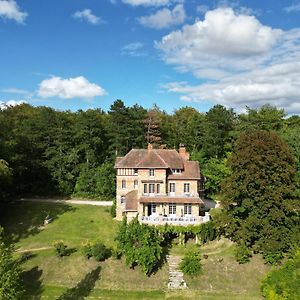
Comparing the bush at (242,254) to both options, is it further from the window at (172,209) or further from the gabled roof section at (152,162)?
the gabled roof section at (152,162)

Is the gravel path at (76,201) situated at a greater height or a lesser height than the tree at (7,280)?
greater

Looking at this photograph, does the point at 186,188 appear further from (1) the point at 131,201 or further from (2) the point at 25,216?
(2) the point at 25,216

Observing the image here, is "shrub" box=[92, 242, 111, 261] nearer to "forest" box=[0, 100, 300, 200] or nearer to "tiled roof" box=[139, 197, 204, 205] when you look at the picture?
"tiled roof" box=[139, 197, 204, 205]

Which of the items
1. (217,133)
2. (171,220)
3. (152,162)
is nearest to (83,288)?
(171,220)

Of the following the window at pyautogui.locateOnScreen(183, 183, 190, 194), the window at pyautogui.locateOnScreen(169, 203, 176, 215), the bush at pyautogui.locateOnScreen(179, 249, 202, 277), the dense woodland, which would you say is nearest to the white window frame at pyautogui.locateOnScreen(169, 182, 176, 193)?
the window at pyautogui.locateOnScreen(183, 183, 190, 194)

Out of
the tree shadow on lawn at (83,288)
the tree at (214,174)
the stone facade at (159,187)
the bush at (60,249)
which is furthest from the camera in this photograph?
the tree at (214,174)

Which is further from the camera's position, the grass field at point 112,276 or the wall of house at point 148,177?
the wall of house at point 148,177

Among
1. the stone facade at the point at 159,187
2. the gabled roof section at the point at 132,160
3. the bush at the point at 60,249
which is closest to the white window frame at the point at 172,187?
the stone facade at the point at 159,187

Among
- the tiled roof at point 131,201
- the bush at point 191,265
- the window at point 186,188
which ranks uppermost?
the window at point 186,188
